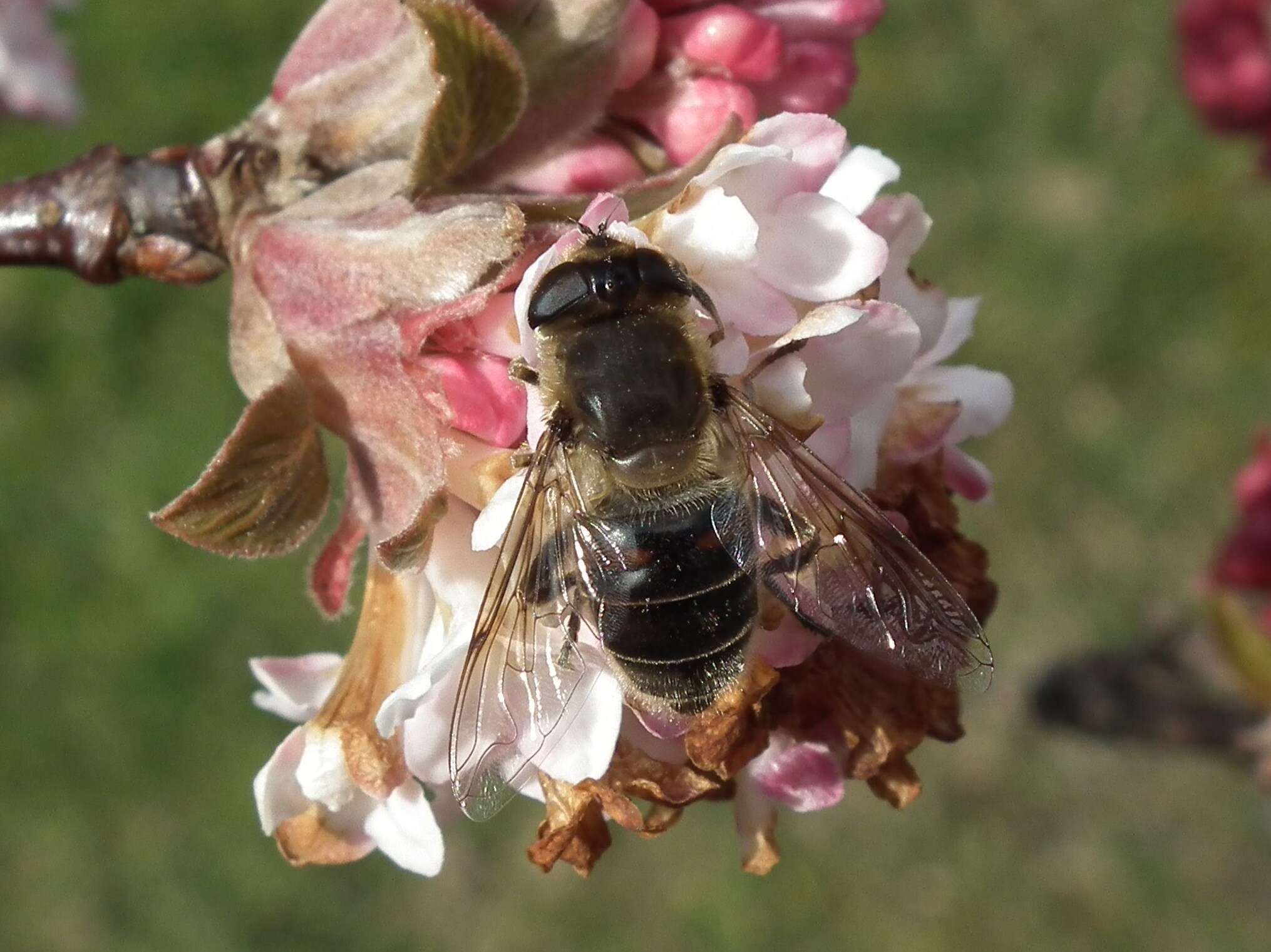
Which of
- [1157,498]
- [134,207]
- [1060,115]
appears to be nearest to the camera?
[134,207]

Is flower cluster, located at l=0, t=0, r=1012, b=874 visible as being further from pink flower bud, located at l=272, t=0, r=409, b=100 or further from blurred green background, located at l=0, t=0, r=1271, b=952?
blurred green background, located at l=0, t=0, r=1271, b=952

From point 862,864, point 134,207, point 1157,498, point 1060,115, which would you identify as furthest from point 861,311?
point 1060,115

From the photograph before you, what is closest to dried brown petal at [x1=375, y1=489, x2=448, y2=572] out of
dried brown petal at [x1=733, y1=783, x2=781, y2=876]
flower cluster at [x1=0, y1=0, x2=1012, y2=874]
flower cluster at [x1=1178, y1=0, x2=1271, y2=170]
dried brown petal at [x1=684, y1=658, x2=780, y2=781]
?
flower cluster at [x1=0, y1=0, x2=1012, y2=874]

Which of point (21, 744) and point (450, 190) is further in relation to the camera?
point (21, 744)

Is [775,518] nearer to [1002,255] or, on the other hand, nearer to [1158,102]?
[1002,255]

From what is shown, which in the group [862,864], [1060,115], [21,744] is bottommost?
[862,864]

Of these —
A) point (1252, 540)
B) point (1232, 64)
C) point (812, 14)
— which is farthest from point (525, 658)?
point (1232, 64)

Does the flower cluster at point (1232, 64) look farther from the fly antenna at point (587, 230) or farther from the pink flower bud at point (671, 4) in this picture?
the fly antenna at point (587, 230)
